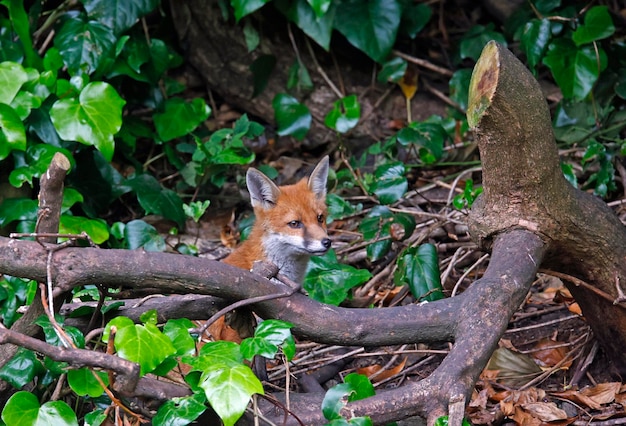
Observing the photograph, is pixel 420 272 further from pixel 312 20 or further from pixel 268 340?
pixel 312 20

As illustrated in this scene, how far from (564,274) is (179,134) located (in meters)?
3.90

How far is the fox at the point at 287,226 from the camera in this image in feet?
17.1

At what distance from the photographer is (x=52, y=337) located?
3.05 m

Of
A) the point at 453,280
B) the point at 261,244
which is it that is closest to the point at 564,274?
the point at 453,280

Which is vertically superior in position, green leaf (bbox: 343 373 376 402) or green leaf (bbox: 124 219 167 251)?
green leaf (bbox: 343 373 376 402)

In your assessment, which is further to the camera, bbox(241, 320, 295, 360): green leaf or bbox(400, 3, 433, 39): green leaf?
→ bbox(400, 3, 433, 39): green leaf

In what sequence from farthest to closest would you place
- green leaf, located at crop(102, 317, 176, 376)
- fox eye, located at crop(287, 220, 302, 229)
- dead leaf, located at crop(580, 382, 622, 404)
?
fox eye, located at crop(287, 220, 302, 229) < dead leaf, located at crop(580, 382, 622, 404) < green leaf, located at crop(102, 317, 176, 376)

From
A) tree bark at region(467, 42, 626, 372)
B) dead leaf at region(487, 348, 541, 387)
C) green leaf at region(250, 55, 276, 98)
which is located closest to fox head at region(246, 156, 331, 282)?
dead leaf at region(487, 348, 541, 387)

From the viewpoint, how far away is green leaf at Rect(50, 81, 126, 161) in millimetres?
5543

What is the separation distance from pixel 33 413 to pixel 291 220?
8.80 feet

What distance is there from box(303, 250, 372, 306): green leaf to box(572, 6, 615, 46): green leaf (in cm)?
288

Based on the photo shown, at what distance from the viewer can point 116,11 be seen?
6352 mm

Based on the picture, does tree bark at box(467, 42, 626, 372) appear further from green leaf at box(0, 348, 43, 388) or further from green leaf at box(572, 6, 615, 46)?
green leaf at box(572, 6, 615, 46)

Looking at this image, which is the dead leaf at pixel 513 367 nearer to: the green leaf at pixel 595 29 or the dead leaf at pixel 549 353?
the dead leaf at pixel 549 353
